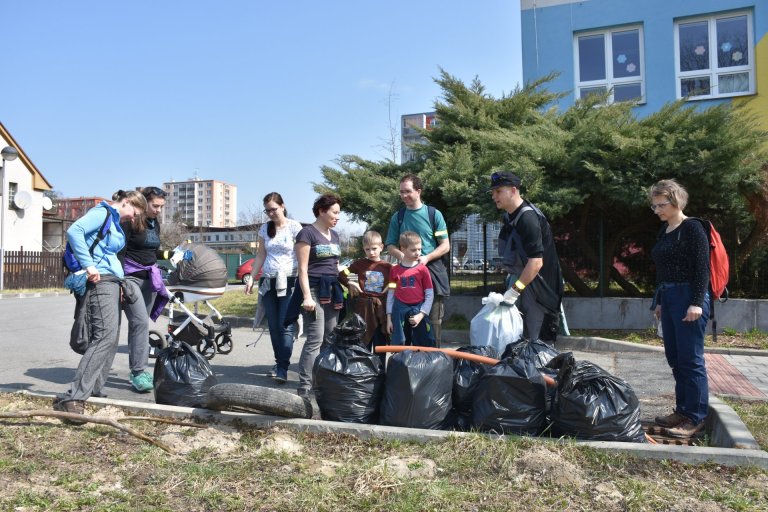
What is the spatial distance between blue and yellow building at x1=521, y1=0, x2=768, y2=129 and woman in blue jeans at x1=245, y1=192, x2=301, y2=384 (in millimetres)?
10972

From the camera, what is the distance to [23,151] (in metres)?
34.0

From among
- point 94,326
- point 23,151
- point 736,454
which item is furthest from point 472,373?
point 23,151

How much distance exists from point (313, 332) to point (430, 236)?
1.41 m

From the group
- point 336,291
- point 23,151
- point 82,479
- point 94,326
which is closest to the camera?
point 82,479

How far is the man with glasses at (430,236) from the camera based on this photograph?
561cm

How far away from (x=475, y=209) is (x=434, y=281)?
3969 mm

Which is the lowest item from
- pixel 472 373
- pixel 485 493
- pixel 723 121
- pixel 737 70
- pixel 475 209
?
pixel 485 493

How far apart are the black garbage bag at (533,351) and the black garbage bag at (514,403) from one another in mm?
374

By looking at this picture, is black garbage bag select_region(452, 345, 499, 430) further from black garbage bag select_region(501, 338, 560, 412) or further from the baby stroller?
the baby stroller

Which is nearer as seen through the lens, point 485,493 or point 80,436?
point 485,493

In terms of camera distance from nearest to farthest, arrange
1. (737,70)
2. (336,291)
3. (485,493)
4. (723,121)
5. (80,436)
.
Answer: (485,493) → (80,436) → (336,291) → (723,121) → (737,70)

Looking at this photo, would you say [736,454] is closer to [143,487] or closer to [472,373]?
[472,373]

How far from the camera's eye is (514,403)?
145 inches

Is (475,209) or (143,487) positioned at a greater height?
(475,209)
